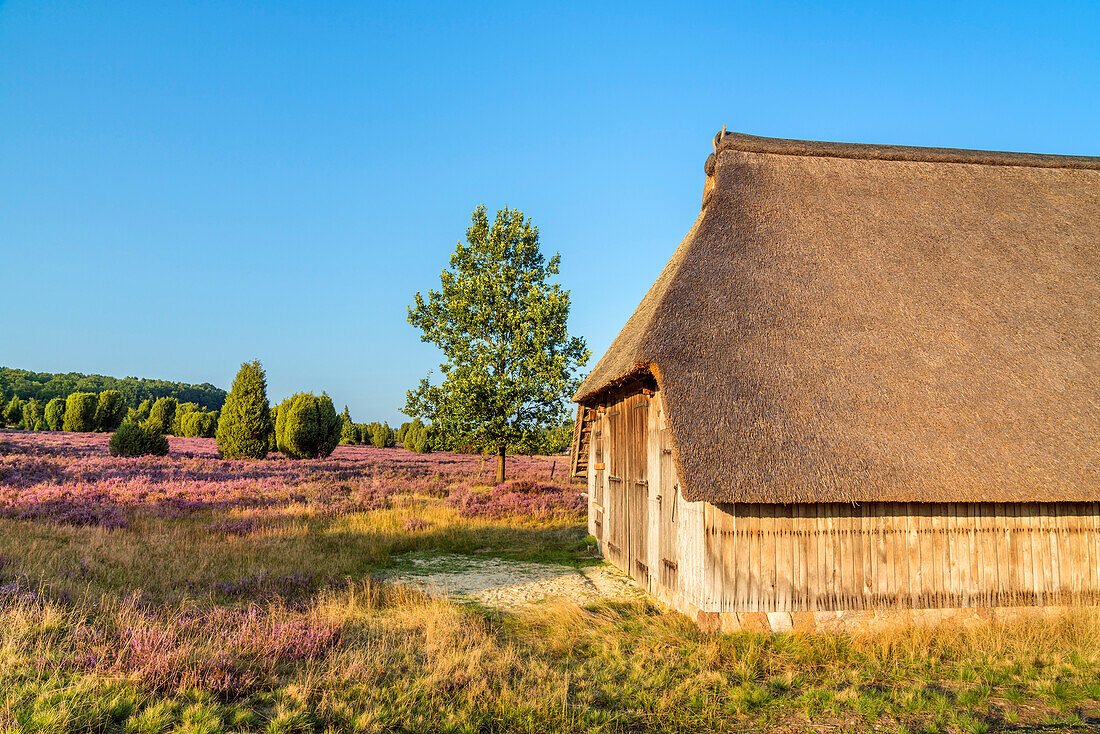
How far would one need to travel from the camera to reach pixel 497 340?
20.5 m

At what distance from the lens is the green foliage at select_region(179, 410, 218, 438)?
169 feet

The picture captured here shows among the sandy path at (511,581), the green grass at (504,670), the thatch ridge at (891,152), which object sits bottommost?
the sandy path at (511,581)

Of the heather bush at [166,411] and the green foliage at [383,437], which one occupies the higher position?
the heather bush at [166,411]

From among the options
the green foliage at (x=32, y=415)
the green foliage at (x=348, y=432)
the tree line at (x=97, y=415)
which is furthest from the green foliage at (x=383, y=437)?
the green foliage at (x=32, y=415)

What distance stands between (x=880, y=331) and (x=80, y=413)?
56.0 metres

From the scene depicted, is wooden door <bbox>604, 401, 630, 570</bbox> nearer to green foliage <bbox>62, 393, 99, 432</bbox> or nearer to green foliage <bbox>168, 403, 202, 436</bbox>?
green foliage <bbox>62, 393, 99, 432</bbox>

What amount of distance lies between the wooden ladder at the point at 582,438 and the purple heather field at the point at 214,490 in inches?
76.9

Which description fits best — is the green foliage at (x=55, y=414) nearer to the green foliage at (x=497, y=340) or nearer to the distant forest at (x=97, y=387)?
the distant forest at (x=97, y=387)

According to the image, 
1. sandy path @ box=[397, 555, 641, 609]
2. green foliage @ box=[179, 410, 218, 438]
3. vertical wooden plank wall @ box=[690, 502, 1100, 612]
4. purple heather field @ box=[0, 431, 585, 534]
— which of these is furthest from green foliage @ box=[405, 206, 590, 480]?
green foliage @ box=[179, 410, 218, 438]

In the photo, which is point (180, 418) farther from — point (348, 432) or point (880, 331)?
point (880, 331)

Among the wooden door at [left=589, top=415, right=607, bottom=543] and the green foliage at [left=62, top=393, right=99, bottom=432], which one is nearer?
the wooden door at [left=589, top=415, right=607, bottom=543]

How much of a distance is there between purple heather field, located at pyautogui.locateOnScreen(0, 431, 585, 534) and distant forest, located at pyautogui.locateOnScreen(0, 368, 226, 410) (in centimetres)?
5832

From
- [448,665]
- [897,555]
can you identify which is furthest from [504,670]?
[897,555]

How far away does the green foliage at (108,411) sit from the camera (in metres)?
48.5
